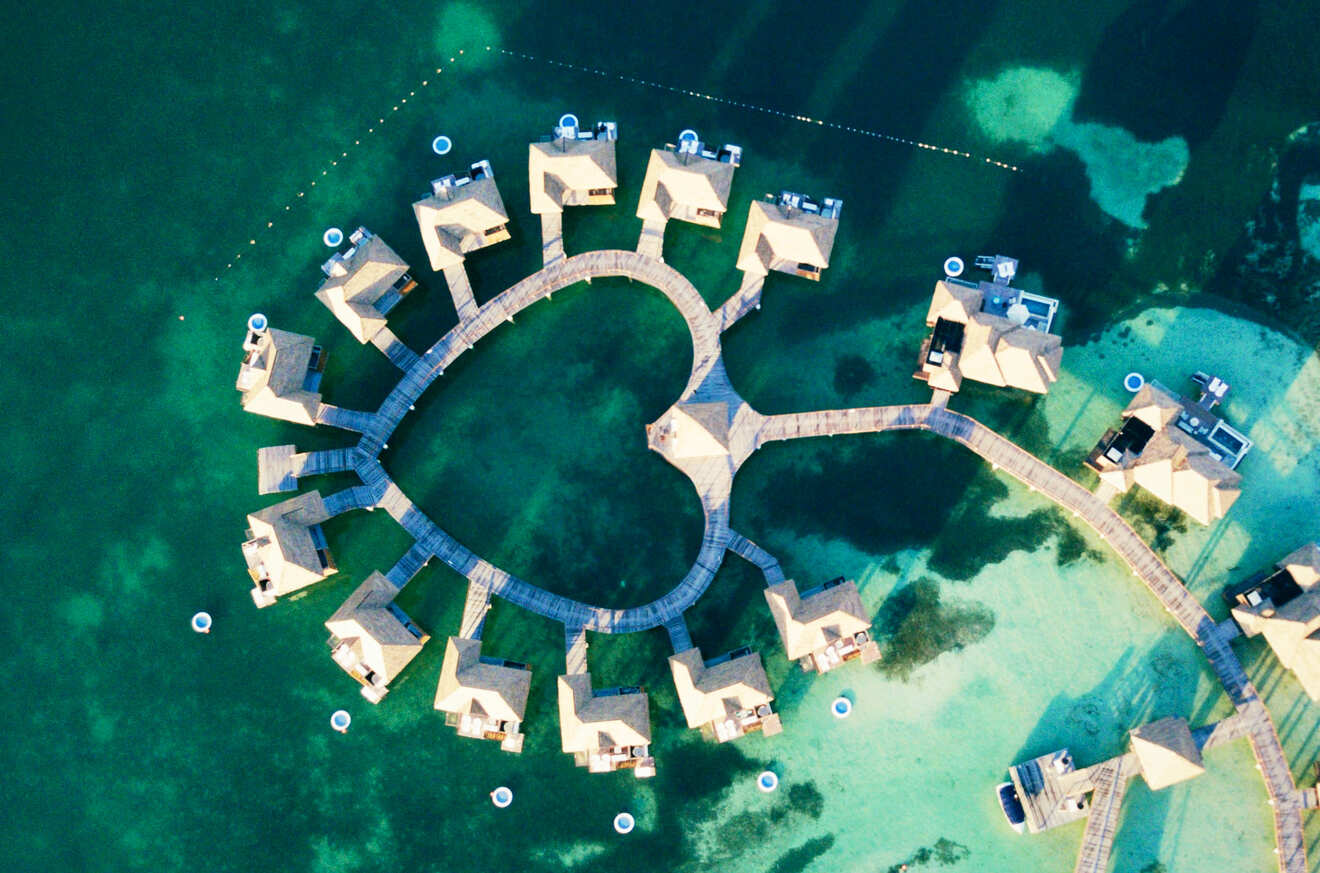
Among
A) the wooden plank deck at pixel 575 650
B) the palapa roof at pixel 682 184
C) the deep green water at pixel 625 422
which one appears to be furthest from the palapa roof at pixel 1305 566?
the wooden plank deck at pixel 575 650

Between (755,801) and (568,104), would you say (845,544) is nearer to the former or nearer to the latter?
(755,801)

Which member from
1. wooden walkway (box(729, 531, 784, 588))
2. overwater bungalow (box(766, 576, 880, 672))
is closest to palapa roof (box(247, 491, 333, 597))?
wooden walkway (box(729, 531, 784, 588))

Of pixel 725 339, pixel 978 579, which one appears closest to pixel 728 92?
pixel 725 339

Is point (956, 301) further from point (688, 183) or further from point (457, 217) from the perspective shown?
point (457, 217)

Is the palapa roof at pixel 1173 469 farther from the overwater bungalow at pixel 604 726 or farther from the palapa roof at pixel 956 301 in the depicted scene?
the overwater bungalow at pixel 604 726

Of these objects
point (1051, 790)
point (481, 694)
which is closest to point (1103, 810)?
point (1051, 790)

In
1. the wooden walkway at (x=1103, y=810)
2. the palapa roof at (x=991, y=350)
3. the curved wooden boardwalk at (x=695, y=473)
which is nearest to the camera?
the palapa roof at (x=991, y=350)
